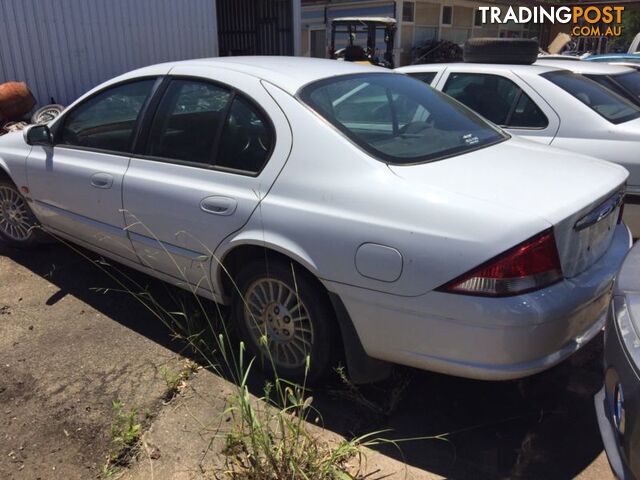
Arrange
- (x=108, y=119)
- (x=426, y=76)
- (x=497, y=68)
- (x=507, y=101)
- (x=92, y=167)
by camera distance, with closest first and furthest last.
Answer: (x=92, y=167) < (x=108, y=119) < (x=507, y=101) < (x=497, y=68) < (x=426, y=76)

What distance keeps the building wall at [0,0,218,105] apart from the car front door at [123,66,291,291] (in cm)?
674

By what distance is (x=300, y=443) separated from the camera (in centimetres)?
236

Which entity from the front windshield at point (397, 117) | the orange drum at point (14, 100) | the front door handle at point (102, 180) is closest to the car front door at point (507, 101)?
the front windshield at point (397, 117)

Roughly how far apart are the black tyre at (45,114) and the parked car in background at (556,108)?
591 centimetres

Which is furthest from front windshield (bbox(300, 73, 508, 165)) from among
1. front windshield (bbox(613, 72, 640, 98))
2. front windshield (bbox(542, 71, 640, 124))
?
front windshield (bbox(613, 72, 640, 98))

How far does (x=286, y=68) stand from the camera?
10.6 feet

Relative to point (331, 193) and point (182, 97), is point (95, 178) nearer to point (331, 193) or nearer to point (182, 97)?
point (182, 97)

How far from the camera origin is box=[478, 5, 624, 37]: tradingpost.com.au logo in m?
25.3

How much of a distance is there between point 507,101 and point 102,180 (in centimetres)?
339

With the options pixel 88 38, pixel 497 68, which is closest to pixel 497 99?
pixel 497 68

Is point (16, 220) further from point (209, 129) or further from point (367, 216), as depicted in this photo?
point (367, 216)

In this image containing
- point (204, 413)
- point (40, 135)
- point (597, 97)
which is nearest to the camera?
point (204, 413)

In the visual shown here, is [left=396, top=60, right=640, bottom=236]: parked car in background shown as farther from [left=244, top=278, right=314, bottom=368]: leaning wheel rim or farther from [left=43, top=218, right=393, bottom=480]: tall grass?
[left=43, top=218, right=393, bottom=480]: tall grass

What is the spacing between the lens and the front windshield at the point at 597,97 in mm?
4660
